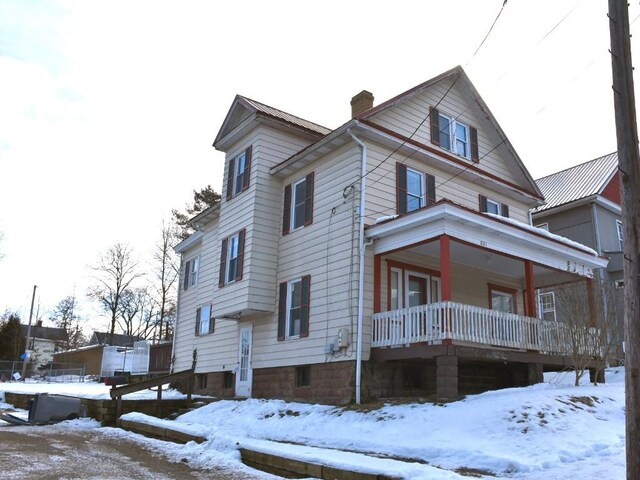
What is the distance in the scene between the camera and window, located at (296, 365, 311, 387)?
1493 centimetres

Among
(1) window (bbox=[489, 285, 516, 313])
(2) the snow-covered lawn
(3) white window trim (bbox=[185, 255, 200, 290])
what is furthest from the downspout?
(3) white window trim (bbox=[185, 255, 200, 290])

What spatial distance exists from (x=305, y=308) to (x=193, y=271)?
10577mm

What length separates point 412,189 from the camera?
15.9 metres

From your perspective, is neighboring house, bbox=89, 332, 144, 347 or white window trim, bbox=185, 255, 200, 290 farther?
neighboring house, bbox=89, 332, 144, 347

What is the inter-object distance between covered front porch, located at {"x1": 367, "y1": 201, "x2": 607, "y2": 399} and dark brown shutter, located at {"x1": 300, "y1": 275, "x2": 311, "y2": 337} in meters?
2.08

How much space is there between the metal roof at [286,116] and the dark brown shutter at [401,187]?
409 centimetres

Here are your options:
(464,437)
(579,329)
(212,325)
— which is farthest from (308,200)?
(464,437)

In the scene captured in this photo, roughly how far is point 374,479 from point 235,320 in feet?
38.7

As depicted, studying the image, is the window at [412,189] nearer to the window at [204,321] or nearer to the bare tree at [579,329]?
the bare tree at [579,329]

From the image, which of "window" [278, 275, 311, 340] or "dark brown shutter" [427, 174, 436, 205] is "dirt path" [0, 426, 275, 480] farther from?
"dark brown shutter" [427, 174, 436, 205]

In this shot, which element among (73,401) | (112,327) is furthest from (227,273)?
(112,327)

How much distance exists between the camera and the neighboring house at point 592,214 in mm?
24969

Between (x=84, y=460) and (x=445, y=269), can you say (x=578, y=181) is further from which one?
(x=84, y=460)

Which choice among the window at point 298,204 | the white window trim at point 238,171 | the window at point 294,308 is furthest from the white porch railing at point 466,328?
the white window trim at point 238,171
